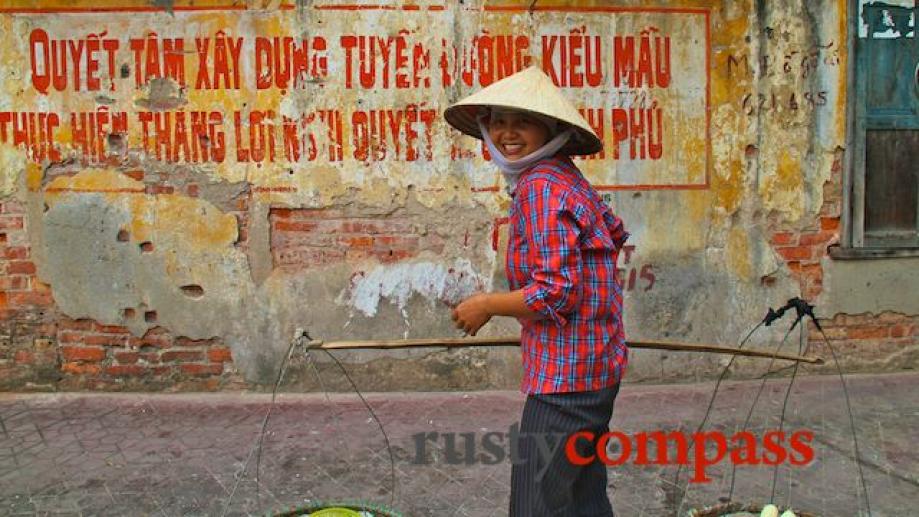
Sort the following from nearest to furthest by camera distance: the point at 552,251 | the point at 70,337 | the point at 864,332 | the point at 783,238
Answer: the point at 552,251, the point at 70,337, the point at 783,238, the point at 864,332

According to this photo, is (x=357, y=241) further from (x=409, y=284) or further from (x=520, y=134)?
(x=520, y=134)

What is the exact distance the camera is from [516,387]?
5.48 m

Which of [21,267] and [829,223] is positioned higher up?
[829,223]

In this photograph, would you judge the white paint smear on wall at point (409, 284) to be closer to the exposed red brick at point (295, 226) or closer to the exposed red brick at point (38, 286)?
the exposed red brick at point (295, 226)

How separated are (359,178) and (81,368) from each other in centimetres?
240

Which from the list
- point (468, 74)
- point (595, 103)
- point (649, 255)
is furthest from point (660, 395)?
point (468, 74)

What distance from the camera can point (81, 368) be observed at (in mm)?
5289

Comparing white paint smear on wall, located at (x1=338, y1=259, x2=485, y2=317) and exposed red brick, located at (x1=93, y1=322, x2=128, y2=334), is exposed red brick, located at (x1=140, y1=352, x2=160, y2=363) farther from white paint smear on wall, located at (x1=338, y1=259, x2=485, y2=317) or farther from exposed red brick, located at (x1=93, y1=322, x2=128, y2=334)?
white paint smear on wall, located at (x1=338, y1=259, x2=485, y2=317)

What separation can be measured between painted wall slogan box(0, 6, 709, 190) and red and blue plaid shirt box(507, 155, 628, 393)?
2.90 m

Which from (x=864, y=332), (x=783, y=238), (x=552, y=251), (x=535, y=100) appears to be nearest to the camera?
(x=552, y=251)

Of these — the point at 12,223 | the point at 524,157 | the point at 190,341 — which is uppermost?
the point at 524,157

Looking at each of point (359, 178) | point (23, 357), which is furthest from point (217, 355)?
point (359, 178)

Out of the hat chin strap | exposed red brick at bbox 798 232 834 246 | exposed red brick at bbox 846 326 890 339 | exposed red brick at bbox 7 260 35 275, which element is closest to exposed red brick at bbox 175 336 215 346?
exposed red brick at bbox 7 260 35 275

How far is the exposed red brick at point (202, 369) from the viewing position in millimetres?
5312
